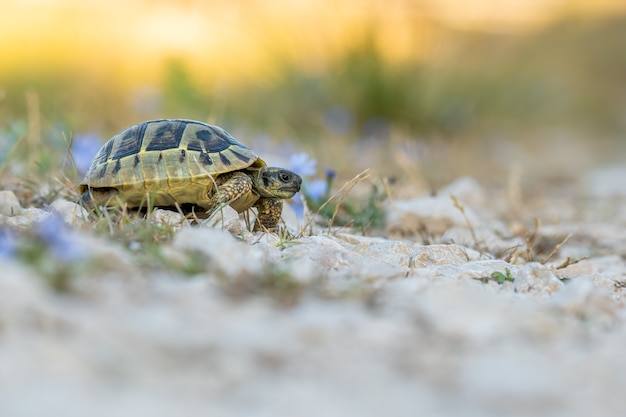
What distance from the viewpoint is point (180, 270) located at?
1.85m

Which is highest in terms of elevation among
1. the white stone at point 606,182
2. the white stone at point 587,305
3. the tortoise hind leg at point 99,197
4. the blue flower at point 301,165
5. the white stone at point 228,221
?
the white stone at point 606,182

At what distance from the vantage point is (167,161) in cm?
278

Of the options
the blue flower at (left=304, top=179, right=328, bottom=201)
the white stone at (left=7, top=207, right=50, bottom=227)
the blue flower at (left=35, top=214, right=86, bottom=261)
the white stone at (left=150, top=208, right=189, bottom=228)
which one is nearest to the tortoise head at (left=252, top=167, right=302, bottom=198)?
the white stone at (left=150, top=208, right=189, bottom=228)

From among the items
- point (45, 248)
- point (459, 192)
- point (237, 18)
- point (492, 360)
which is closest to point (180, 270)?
point (45, 248)

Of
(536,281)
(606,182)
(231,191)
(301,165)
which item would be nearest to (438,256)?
(536,281)

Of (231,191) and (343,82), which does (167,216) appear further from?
(343,82)

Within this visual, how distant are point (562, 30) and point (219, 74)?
6247mm

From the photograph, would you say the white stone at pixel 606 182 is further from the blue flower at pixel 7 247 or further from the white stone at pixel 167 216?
the blue flower at pixel 7 247

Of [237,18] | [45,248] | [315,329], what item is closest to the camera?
[315,329]

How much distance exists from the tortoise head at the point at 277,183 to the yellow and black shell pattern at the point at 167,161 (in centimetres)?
7

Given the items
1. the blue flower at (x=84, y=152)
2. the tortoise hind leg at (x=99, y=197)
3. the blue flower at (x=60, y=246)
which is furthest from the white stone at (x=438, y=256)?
the blue flower at (x=84, y=152)

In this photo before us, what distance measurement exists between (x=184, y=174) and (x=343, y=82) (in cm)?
567

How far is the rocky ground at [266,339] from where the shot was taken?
1.35 metres

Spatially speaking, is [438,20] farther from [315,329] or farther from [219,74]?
[315,329]
